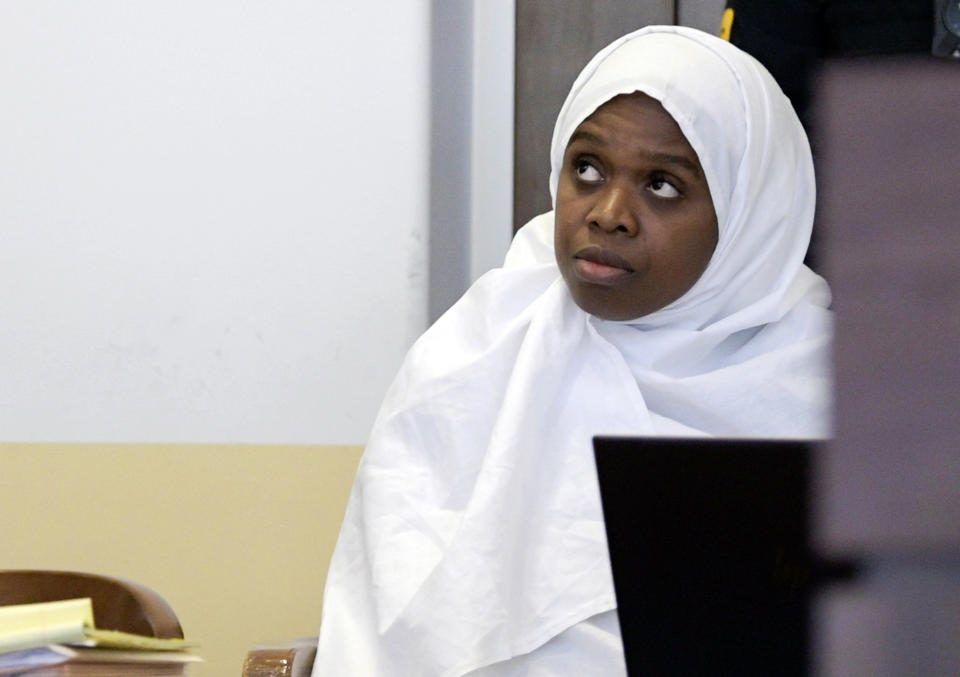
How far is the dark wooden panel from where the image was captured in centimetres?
198

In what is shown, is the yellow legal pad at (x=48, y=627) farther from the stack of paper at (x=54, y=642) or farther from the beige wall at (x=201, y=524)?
the beige wall at (x=201, y=524)

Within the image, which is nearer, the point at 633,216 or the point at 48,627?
the point at 48,627

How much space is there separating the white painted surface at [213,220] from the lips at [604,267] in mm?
726

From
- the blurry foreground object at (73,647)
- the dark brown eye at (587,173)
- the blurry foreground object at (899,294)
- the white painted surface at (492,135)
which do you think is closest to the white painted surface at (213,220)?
the white painted surface at (492,135)

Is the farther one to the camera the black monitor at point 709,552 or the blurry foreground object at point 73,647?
the blurry foreground object at point 73,647

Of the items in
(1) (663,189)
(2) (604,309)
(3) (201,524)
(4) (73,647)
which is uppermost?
(1) (663,189)

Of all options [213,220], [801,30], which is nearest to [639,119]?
[801,30]

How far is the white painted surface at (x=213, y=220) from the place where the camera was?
1885mm

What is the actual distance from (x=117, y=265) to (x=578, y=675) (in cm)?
111

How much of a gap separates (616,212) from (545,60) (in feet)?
2.99

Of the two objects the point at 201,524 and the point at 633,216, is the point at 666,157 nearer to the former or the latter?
the point at 633,216

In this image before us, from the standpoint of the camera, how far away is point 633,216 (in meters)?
1.16

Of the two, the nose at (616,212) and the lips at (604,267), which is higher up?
the nose at (616,212)

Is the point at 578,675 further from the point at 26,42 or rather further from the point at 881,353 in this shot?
the point at 26,42
